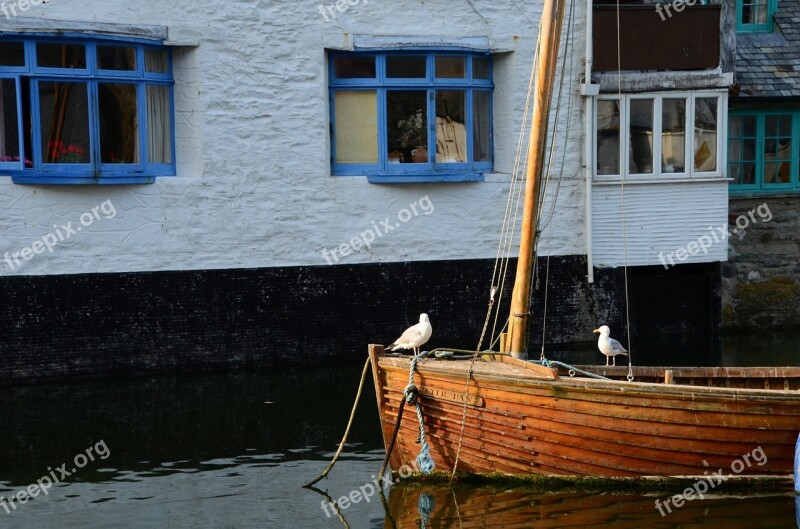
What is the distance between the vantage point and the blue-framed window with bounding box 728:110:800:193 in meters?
20.5

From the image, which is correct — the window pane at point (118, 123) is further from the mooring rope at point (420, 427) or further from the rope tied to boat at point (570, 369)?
the rope tied to boat at point (570, 369)

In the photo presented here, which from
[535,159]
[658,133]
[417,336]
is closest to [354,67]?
[658,133]

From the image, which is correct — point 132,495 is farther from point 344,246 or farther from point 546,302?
point 546,302

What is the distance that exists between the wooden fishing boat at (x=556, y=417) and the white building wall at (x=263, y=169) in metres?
5.78

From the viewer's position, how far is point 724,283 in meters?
20.2

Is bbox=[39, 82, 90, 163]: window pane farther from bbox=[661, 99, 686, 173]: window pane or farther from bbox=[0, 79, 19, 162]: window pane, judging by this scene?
bbox=[661, 99, 686, 173]: window pane

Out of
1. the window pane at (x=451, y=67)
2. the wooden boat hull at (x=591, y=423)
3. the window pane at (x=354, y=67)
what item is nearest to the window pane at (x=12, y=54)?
the window pane at (x=354, y=67)

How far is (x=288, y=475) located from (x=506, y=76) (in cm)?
821

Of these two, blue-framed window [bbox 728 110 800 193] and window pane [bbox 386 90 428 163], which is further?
blue-framed window [bbox 728 110 800 193]

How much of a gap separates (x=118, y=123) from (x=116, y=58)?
0.87m

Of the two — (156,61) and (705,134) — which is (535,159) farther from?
(705,134)

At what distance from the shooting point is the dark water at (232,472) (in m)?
10.7

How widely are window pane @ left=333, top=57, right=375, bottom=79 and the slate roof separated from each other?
20.9 feet

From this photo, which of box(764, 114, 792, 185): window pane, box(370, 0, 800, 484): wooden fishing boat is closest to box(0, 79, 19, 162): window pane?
box(370, 0, 800, 484): wooden fishing boat
